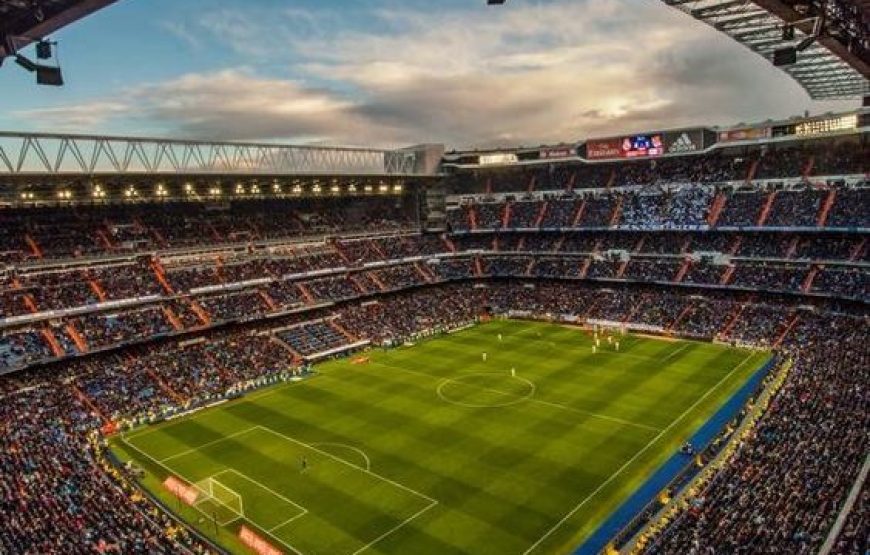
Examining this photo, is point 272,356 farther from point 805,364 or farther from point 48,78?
point 48,78

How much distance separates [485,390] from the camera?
151ft

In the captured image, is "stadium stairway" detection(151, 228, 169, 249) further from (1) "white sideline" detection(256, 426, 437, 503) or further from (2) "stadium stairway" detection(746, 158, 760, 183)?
(2) "stadium stairway" detection(746, 158, 760, 183)

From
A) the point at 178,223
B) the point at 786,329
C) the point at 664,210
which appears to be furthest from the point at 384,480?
the point at 664,210

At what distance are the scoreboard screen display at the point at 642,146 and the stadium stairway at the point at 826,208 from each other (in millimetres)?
18641

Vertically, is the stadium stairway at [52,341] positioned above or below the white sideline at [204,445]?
above

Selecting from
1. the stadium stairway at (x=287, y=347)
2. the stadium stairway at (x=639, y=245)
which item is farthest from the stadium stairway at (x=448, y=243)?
the stadium stairway at (x=287, y=347)

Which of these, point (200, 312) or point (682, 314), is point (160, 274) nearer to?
point (200, 312)

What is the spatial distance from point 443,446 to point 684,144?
51901mm

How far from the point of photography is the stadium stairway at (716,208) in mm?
66938

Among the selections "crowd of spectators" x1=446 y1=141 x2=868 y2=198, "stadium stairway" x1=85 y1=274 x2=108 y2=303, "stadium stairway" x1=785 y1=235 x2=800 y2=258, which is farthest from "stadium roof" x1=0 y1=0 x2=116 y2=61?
"crowd of spectators" x1=446 y1=141 x2=868 y2=198

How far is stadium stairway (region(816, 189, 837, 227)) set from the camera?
5888cm

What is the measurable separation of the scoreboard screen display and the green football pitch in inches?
1093

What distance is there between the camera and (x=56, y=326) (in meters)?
48.8

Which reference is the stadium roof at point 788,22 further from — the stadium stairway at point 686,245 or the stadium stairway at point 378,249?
the stadium stairway at point 378,249
